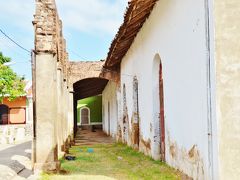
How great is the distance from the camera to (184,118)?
23.8 ft

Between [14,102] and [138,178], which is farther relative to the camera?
[14,102]

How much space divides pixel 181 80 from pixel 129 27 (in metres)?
4.49

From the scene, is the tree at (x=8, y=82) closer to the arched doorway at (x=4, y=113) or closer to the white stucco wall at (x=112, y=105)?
the arched doorway at (x=4, y=113)

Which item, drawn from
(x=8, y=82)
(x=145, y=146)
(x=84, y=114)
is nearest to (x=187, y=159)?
(x=145, y=146)

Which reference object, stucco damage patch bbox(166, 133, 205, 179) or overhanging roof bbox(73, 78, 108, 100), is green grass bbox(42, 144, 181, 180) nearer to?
stucco damage patch bbox(166, 133, 205, 179)

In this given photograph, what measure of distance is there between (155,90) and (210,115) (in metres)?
4.75

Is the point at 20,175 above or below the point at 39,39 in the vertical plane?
below

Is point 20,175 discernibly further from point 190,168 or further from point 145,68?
point 145,68

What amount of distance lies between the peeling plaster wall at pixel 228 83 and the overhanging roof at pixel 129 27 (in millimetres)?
3508

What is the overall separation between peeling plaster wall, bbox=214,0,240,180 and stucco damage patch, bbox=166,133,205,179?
77 cm

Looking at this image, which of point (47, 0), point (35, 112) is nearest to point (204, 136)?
point (35, 112)

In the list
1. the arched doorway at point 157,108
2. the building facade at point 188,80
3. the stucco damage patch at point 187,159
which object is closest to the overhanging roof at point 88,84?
the building facade at point 188,80

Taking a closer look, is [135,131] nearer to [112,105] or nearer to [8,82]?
[112,105]

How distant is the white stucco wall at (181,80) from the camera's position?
6.11m
